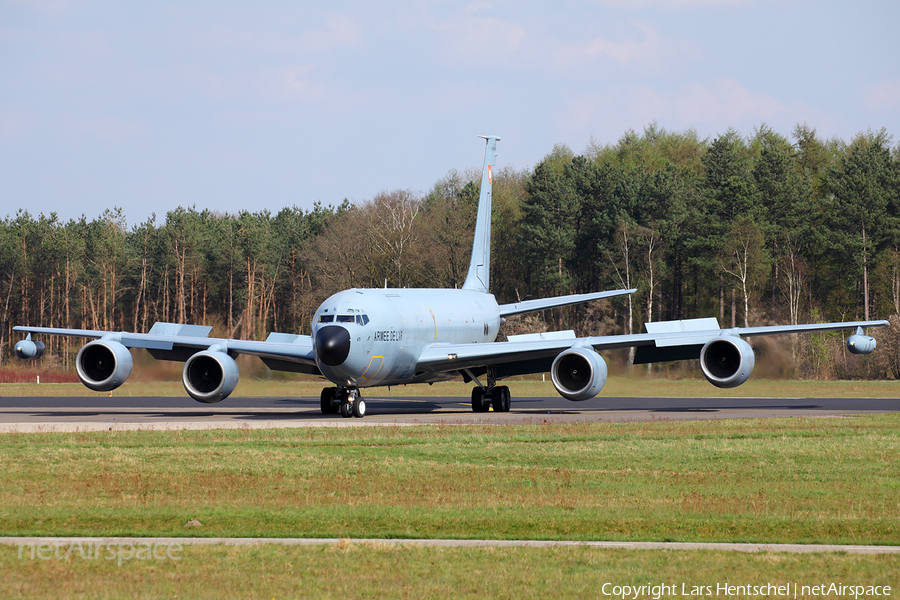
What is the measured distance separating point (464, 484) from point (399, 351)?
1700 cm

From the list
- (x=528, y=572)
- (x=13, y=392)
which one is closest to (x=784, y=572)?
(x=528, y=572)

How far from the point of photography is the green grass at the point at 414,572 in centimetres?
970

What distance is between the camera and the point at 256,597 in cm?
945

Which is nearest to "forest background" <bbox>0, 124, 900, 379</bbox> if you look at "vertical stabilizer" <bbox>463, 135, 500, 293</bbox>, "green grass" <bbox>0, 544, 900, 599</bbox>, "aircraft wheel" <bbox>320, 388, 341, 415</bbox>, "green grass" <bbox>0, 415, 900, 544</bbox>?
"vertical stabilizer" <bbox>463, 135, 500, 293</bbox>

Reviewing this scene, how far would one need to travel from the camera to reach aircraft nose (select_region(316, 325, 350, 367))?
3086cm

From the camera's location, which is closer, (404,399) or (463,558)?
(463,558)

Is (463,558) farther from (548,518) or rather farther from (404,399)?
(404,399)

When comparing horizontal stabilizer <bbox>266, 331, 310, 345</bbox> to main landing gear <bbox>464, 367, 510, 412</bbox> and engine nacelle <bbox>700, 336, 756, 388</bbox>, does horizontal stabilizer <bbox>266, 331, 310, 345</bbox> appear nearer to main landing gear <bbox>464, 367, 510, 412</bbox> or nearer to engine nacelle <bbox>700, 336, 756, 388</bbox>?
main landing gear <bbox>464, 367, 510, 412</bbox>

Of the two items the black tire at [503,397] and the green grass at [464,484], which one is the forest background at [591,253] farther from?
the green grass at [464,484]

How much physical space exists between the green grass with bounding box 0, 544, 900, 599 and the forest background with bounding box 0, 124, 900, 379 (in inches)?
2013

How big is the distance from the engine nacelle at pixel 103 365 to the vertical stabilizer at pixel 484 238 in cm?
1563

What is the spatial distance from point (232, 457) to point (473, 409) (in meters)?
17.2

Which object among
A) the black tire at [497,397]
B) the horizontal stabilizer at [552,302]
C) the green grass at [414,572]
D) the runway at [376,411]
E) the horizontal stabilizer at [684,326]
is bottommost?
the green grass at [414,572]

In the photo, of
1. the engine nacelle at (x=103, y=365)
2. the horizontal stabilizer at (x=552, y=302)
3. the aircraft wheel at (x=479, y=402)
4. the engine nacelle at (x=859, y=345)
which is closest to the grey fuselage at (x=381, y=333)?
the aircraft wheel at (x=479, y=402)
